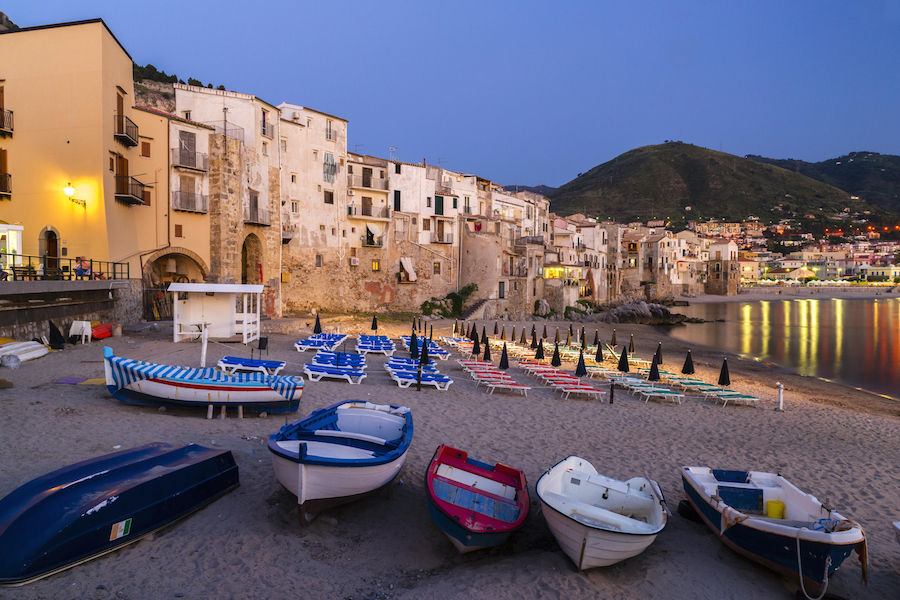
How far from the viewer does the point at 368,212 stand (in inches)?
1513

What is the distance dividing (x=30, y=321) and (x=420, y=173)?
30.4 meters

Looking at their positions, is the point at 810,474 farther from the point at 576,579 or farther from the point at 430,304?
the point at 430,304

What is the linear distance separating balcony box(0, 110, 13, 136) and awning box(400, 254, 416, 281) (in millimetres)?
24759

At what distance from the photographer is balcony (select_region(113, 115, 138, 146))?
21828 mm

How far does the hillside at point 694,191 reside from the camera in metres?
163

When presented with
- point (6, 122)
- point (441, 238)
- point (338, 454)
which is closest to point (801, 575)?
point (338, 454)

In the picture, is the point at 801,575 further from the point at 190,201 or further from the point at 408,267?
the point at 408,267

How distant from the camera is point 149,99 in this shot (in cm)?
3306

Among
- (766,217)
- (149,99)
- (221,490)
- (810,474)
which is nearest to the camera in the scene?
(221,490)

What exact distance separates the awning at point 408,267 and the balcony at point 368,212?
11.8 ft

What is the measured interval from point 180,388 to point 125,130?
701 inches

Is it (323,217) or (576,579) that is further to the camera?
(323,217)

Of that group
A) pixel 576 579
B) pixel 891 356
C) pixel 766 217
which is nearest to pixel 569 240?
pixel 891 356

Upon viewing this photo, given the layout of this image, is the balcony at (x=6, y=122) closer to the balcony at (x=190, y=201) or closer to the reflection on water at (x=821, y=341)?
the balcony at (x=190, y=201)
